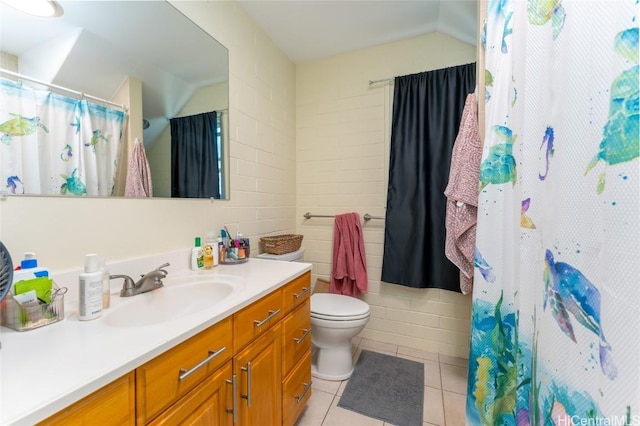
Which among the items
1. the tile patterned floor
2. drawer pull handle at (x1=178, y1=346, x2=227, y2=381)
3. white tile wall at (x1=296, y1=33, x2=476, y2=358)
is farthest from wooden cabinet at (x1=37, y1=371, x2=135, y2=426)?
white tile wall at (x1=296, y1=33, x2=476, y2=358)

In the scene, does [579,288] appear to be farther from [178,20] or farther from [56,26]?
[178,20]

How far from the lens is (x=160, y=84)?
1.19m

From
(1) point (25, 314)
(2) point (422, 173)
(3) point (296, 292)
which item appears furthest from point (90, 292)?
(2) point (422, 173)

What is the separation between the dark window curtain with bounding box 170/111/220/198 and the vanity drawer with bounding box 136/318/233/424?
0.77 meters

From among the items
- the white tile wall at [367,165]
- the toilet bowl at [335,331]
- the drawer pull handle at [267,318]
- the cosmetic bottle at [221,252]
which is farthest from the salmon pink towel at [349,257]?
the drawer pull handle at [267,318]

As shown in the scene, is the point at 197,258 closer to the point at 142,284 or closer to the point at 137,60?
the point at 142,284

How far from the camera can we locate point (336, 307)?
5.51 ft

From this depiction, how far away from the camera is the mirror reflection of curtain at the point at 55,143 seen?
750 millimetres

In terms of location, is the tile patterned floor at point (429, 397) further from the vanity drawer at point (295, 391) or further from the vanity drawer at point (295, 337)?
the vanity drawer at point (295, 337)

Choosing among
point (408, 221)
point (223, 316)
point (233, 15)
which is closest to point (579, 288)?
point (223, 316)

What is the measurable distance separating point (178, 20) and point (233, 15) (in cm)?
47

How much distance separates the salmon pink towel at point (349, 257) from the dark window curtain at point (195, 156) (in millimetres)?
1051

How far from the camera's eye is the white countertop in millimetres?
406

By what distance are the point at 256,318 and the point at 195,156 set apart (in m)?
0.92
